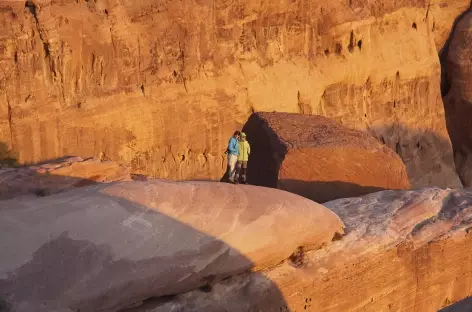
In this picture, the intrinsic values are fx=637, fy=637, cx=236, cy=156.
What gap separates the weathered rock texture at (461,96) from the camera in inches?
645

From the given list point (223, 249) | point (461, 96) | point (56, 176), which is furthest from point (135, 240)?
point (461, 96)

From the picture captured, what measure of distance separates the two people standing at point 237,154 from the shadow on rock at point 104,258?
11.8 feet

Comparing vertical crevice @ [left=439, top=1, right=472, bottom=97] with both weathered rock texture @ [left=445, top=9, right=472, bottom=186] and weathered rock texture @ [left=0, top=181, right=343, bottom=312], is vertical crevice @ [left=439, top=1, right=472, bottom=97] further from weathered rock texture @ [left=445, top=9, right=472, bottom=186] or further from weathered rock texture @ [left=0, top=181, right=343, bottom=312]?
weathered rock texture @ [left=0, top=181, right=343, bottom=312]

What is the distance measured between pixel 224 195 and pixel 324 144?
118 inches

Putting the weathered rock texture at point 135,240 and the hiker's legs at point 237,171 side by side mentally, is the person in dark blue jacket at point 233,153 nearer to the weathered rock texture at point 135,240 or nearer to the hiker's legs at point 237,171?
the hiker's legs at point 237,171

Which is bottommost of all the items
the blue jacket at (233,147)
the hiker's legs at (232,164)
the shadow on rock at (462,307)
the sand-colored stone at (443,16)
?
the hiker's legs at (232,164)

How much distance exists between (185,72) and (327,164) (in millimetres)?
3998

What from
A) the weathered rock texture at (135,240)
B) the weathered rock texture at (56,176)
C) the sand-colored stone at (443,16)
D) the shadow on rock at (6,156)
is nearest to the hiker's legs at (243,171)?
the weathered rock texture at (56,176)

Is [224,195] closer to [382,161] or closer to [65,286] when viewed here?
[65,286]

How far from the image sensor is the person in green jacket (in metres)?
8.85

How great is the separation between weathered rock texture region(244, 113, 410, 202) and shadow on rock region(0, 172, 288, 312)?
9.53ft

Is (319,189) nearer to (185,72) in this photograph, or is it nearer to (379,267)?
(379,267)

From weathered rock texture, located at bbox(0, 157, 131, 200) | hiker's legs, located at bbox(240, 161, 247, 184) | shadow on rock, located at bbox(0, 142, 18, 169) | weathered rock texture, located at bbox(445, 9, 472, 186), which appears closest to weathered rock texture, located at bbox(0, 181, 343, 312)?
weathered rock texture, located at bbox(0, 157, 131, 200)

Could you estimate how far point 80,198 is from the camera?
497cm
